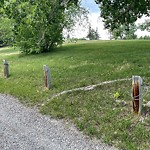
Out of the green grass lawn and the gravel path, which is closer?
the gravel path

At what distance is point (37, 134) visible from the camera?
617cm

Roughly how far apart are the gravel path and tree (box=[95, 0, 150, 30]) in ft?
31.2

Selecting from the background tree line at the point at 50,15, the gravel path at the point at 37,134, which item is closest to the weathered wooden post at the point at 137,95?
the gravel path at the point at 37,134

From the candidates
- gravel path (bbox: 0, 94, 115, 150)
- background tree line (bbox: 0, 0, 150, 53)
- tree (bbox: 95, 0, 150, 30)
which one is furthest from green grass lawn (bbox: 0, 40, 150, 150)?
tree (bbox: 95, 0, 150, 30)

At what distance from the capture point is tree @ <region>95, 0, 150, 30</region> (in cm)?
1522

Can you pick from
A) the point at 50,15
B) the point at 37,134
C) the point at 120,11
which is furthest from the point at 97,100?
the point at 120,11

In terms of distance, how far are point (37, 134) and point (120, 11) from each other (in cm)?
1248

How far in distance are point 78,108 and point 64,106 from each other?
1.83 feet

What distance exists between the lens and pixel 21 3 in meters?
11.7

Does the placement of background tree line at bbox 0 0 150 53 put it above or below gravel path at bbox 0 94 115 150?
above

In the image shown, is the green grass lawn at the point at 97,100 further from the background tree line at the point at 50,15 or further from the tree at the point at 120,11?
the tree at the point at 120,11

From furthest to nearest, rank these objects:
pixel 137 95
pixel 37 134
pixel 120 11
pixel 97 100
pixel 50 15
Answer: pixel 120 11
pixel 50 15
pixel 97 100
pixel 137 95
pixel 37 134

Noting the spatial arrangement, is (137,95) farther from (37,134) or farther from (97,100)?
(37,134)

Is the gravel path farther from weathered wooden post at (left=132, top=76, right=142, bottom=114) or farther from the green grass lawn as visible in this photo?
weathered wooden post at (left=132, top=76, right=142, bottom=114)
